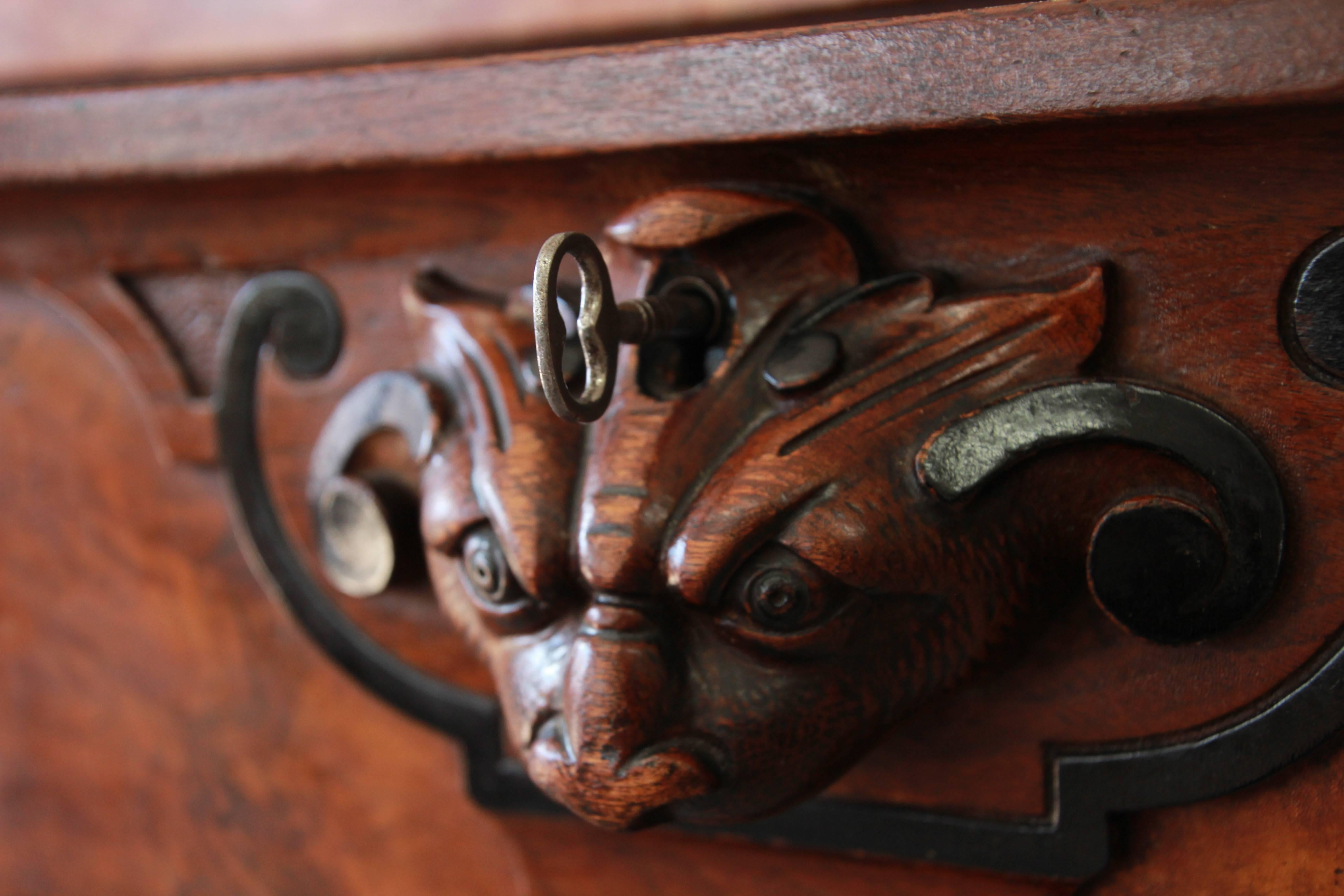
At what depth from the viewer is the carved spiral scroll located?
20.5 inches

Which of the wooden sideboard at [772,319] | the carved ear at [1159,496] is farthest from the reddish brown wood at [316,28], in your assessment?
the carved ear at [1159,496]

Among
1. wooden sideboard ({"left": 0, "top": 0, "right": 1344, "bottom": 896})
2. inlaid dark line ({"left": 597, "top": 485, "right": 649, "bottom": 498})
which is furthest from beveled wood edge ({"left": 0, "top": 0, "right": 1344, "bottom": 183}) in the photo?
inlaid dark line ({"left": 597, "top": 485, "right": 649, "bottom": 498})

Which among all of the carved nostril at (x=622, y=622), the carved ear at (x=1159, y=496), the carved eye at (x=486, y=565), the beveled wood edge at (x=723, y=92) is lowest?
the carved nostril at (x=622, y=622)

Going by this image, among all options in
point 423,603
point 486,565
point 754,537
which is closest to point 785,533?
point 754,537

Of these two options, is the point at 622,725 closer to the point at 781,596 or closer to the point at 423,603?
the point at 781,596

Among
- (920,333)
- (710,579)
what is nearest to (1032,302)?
(920,333)

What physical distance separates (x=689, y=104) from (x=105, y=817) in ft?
1.83

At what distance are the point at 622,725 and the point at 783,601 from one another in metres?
0.06

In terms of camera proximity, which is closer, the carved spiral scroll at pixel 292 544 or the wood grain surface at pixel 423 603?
the wood grain surface at pixel 423 603

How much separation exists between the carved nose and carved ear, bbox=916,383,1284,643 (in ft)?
0.35

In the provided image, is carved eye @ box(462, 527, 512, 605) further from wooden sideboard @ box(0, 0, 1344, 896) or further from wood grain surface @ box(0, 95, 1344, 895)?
wood grain surface @ box(0, 95, 1344, 895)

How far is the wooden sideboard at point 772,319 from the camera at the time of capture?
336 mm

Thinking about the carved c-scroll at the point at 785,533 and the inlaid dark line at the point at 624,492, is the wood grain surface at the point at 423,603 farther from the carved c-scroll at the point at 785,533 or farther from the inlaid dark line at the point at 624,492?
the inlaid dark line at the point at 624,492

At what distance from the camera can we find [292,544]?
56 centimetres
